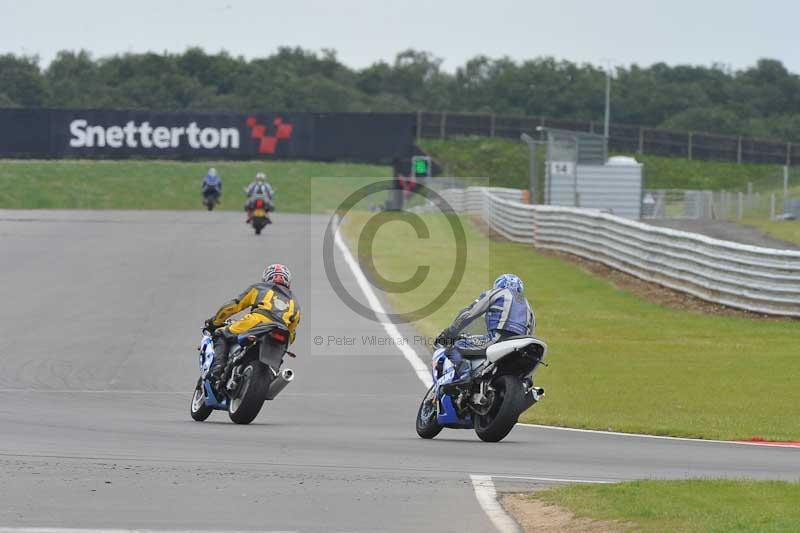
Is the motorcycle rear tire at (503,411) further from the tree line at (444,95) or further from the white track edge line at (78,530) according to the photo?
the tree line at (444,95)

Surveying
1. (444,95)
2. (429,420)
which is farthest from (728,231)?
(444,95)

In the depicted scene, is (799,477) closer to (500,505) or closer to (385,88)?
(500,505)

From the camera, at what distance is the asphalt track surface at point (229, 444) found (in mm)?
9578

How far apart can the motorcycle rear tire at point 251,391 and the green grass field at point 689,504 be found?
4610mm

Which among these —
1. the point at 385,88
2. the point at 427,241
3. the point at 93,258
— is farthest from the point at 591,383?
the point at 385,88

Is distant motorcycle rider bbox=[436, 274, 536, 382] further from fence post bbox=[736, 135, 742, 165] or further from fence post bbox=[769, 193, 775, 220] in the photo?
fence post bbox=[736, 135, 742, 165]

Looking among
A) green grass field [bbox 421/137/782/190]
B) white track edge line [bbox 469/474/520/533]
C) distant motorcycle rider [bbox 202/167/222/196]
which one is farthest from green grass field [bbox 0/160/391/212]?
white track edge line [bbox 469/474/520/533]

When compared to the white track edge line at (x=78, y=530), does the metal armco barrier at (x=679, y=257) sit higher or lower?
lower

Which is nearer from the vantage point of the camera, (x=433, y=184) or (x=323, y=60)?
(x=433, y=184)

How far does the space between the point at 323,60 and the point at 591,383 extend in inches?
5011

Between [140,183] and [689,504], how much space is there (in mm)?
65285

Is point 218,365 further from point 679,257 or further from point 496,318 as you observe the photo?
point 679,257

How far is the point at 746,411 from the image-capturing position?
16.2 metres

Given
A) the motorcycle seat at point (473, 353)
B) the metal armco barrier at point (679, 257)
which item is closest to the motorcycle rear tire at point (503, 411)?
the motorcycle seat at point (473, 353)
